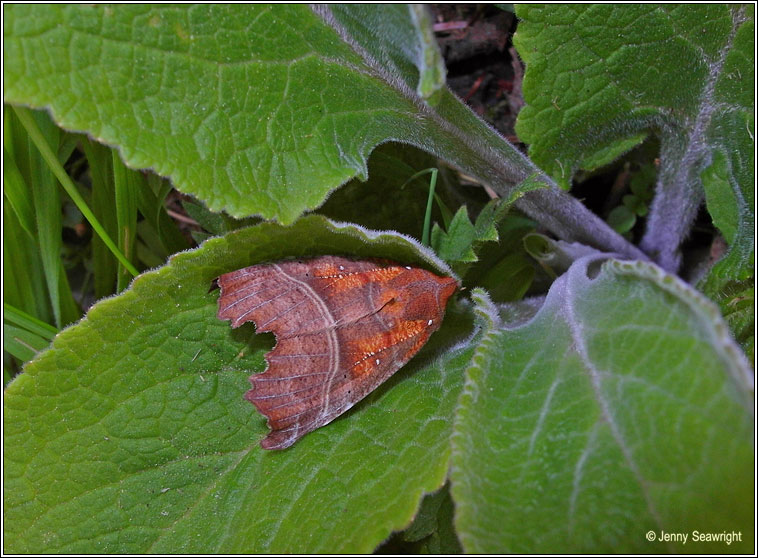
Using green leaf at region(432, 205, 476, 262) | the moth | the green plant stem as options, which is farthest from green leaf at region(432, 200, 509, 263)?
the green plant stem

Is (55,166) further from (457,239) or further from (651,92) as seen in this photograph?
(651,92)

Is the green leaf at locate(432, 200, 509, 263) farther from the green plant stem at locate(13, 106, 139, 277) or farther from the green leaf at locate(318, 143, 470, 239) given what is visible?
the green plant stem at locate(13, 106, 139, 277)

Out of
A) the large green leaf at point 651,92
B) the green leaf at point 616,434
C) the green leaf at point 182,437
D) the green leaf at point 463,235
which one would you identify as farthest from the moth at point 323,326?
the large green leaf at point 651,92

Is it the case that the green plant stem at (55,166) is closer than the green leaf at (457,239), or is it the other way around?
the green plant stem at (55,166)

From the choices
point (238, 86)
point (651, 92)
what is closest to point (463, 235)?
point (651, 92)

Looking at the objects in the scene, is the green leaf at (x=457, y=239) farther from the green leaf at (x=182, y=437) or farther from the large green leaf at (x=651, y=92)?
the large green leaf at (x=651, y=92)
